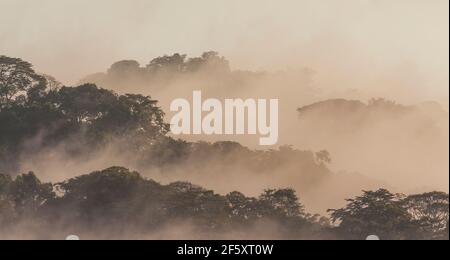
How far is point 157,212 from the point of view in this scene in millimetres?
83500

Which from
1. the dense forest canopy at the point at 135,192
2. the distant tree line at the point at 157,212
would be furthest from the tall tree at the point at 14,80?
the distant tree line at the point at 157,212

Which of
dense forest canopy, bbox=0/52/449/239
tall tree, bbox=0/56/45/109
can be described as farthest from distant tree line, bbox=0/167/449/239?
tall tree, bbox=0/56/45/109

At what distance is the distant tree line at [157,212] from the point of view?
8225 cm

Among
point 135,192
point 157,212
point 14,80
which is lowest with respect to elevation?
point 157,212

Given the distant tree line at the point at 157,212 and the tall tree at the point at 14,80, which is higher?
the tall tree at the point at 14,80

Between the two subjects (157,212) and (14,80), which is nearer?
(157,212)

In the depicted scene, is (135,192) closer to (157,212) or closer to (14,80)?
(157,212)

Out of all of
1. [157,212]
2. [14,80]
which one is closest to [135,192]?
[157,212]

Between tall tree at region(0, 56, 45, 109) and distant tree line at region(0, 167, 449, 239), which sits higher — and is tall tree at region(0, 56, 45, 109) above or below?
above

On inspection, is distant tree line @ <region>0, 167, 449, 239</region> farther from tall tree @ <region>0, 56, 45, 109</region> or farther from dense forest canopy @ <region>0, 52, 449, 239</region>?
tall tree @ <region>0, 56, 45, 109</region>

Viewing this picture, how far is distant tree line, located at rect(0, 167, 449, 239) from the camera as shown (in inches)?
3238

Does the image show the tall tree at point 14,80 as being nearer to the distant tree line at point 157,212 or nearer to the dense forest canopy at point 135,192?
the dense forest canopy at point 135,192

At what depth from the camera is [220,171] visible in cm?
11662

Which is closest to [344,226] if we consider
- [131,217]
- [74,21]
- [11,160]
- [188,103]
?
[131,217]
